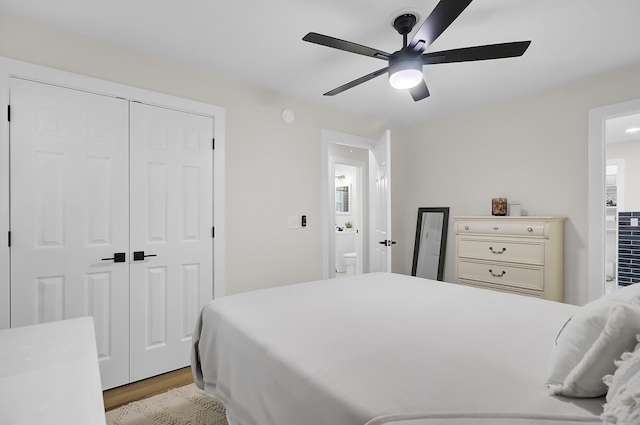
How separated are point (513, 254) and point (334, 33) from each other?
2.50 metres

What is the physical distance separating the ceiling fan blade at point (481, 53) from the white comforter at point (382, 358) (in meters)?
1.32

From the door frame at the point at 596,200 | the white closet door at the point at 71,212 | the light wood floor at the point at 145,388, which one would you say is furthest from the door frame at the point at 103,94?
the door frame at the point at 596,200

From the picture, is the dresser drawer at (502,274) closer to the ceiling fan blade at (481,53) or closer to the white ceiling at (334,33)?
the white ceiling at (334,33)

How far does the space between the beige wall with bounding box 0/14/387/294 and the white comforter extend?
45.9 inches

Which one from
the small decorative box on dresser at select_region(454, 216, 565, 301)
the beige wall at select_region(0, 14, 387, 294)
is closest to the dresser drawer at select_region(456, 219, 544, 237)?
the small decorative box on dresser at select_region(454, 216, 565, 301)

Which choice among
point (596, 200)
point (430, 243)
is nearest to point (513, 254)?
point (596, 200)

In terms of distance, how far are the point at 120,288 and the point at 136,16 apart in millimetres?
1814

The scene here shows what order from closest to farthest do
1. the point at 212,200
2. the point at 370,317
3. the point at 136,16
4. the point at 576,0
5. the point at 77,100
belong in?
1. the point at 370,317
2. the point at 576,0
3. the point at 136,16
4. the point at 77,100
5. the point at 212,200

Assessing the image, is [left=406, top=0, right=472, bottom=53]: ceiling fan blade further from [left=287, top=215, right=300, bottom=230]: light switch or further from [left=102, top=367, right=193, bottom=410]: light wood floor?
[left=102, top=367, right=193, bottom=410]: light wood floor

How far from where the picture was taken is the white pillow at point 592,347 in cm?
75

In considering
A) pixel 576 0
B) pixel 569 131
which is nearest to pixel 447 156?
pixel 569 131

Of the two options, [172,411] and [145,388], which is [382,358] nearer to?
[172,411]

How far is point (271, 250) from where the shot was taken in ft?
10.3

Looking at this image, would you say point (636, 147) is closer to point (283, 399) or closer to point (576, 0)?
point (576, 0)
